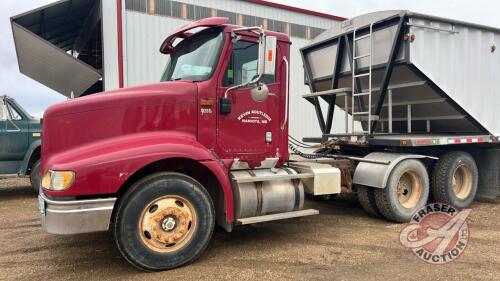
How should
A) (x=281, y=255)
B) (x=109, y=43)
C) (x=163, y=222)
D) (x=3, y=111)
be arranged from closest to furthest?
(x=163, y=222) < (x=281, y=255) < (x=3, y=111) < (x=109, y=43)

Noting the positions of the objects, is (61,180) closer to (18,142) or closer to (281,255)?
(281,255)

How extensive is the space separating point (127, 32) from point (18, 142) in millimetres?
5557

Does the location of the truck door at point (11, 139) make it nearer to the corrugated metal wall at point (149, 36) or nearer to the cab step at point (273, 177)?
the corrugated metal wall at point (149, 36)

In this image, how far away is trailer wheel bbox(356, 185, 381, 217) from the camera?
5.84 metres

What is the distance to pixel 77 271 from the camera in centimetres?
394

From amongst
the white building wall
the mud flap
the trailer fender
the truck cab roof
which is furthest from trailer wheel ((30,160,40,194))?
the mud flap

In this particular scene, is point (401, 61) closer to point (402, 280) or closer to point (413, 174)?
point (413, 174)

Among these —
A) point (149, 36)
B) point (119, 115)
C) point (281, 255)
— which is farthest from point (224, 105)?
point (149, 36)

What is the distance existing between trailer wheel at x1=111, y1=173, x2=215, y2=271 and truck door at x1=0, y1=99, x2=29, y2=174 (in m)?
6.02

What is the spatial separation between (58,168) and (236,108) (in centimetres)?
201

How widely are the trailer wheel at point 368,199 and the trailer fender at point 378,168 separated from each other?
126mm

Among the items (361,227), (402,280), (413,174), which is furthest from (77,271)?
(413,174)

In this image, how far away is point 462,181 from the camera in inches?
273

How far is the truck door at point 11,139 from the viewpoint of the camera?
27.2 ft
